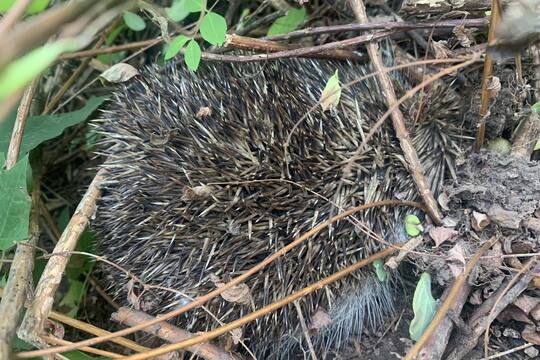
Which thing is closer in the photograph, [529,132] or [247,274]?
[247,274]

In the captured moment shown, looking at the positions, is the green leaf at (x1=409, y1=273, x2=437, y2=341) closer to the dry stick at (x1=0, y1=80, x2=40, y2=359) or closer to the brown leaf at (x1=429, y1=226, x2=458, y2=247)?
the brown leaf at (x1=429, y1=226, x2=458, y2=247)

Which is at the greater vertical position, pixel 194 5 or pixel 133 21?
pixel 194 5

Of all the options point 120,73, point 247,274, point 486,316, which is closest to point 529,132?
point 486,316

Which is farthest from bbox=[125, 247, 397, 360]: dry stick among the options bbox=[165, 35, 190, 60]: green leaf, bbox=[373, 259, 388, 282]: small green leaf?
bbox=[165, 35, 190, 60]: green leaf

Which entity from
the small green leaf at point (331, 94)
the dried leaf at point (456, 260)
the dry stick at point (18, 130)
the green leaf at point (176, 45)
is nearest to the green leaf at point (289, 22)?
the small green leaf at point (331, 94)

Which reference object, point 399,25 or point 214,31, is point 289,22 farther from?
point 214,31

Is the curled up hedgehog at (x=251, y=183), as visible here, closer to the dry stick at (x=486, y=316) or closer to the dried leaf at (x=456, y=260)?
the dried leaf at (x=456, y=260)

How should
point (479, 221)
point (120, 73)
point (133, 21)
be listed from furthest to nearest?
point (133, 21), point (120, 73), point (479, 221)
